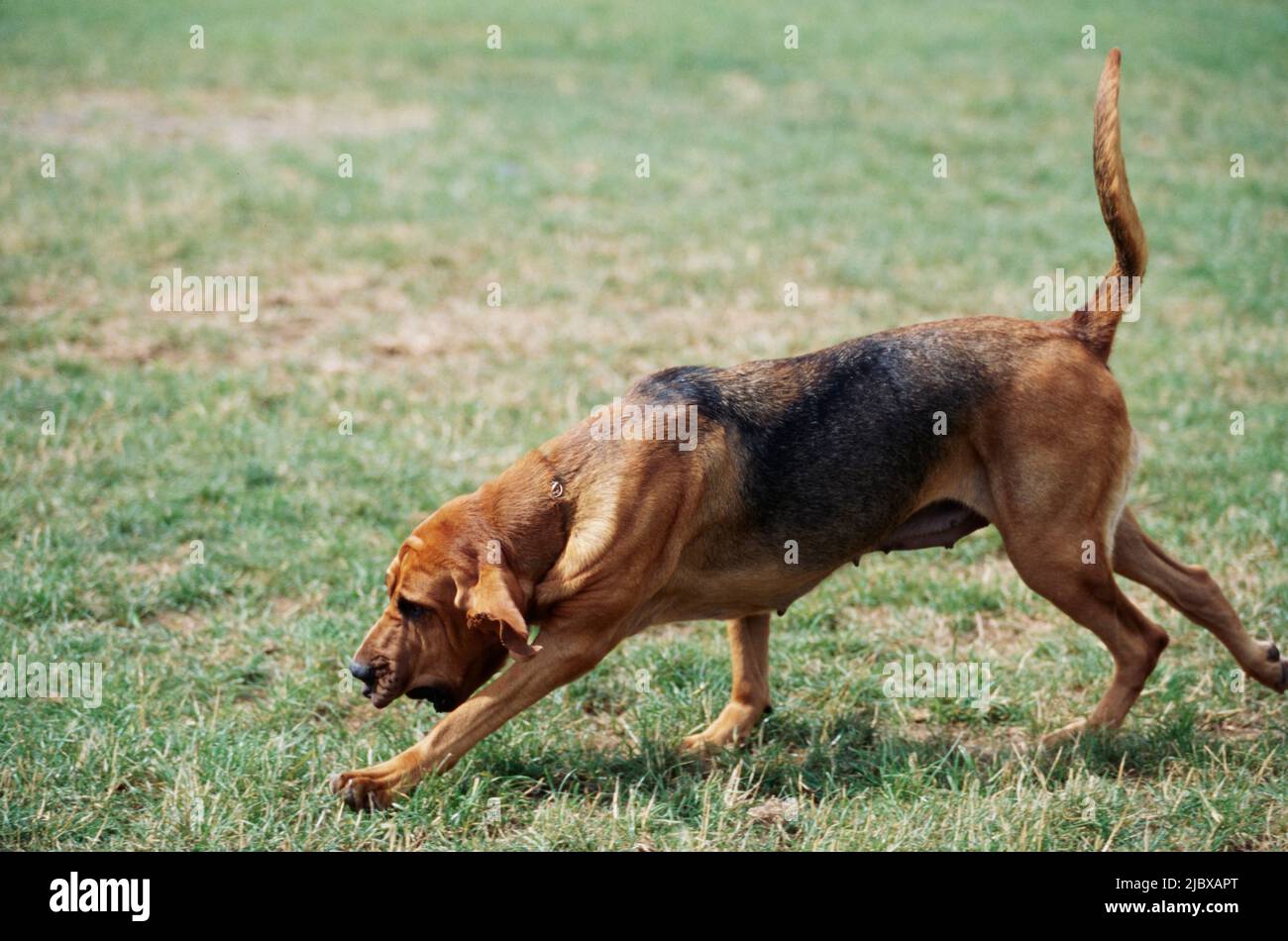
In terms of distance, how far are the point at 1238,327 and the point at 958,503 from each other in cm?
595

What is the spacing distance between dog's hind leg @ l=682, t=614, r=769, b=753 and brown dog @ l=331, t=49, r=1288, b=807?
17mm

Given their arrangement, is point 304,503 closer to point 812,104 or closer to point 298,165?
point 298,165

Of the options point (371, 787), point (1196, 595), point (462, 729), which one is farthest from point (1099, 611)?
point (371, 787)

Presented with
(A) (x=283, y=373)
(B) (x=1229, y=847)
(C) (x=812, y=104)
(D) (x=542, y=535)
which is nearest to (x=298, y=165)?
(A) (x=283, y=373)

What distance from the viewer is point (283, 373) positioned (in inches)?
347

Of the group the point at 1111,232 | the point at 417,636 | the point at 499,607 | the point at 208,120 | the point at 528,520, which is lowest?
the point at 417,636

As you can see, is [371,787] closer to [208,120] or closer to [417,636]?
[417,636]

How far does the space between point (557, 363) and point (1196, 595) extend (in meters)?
4.73

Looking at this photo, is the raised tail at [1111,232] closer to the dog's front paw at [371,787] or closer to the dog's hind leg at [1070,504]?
the dog's hind leg at [1070,504]

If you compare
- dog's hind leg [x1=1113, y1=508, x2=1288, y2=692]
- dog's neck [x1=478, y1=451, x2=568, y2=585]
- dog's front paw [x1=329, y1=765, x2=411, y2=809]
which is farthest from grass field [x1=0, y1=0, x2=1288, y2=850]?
dog's neck [x1=478, y1=451, x2=568, y2=585]

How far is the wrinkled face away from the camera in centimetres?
459

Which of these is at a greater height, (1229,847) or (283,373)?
(283,373)

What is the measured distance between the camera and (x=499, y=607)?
4387mm

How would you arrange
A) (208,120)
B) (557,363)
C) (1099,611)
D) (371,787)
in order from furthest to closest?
(208,120) < (557,363) < (1099,611) < (371,787)
